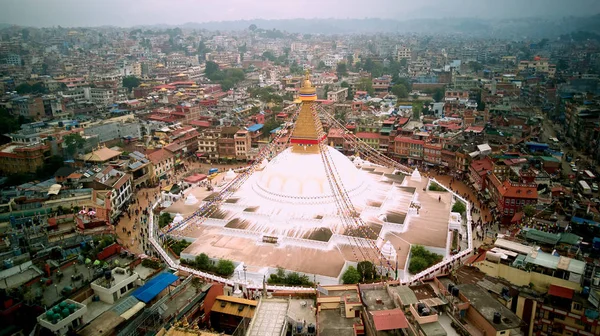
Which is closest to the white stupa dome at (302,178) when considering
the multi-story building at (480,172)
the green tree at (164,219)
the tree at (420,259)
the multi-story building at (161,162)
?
the green tree at (164,219)

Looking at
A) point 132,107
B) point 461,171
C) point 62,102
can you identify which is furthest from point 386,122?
A: point 62,102

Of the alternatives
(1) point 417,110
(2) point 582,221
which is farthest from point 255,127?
(2) point 582,221

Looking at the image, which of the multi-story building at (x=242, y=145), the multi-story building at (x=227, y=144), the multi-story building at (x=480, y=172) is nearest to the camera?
the multi-story building at (x=480, y=172)

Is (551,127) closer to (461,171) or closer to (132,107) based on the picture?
(461,171)

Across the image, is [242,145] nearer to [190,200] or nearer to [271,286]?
[190,200]

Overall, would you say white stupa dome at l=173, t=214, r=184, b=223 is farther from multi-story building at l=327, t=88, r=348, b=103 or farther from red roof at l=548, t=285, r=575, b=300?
multi-story building at l=327, t=88, r=348, b=103

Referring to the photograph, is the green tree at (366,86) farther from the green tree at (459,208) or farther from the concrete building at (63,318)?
the concrete building at (63,318)
